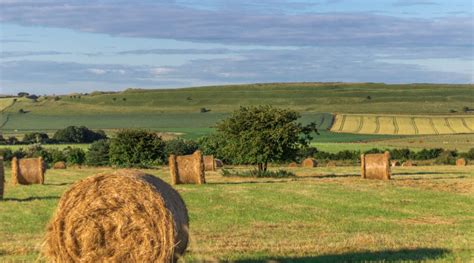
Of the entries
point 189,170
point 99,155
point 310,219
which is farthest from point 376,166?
point 99,155

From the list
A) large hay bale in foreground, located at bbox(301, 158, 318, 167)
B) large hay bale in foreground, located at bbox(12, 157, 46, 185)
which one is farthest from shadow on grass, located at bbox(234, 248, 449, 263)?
large hay bale in foreground, located at bbox(301, 158, 318, 167)

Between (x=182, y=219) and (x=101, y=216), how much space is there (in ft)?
3.81

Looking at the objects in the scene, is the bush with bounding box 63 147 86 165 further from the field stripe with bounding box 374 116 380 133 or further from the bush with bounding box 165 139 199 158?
the field stripe with bounding box 374 116 380 133

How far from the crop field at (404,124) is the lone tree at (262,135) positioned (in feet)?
173

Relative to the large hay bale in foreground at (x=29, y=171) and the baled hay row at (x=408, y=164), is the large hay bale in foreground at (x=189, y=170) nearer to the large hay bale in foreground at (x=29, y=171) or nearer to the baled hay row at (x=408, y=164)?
the large hay bale in foreground at (x=29, y=171)

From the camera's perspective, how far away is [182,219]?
11961mm

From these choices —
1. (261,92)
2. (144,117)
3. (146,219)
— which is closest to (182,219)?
(146,219)

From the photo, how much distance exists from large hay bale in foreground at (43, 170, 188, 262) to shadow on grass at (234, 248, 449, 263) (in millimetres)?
1843

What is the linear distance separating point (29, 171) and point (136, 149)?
1235cm

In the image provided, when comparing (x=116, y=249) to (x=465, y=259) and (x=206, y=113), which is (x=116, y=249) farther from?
(x=206, y=113)

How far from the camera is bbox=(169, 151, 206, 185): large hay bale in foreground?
30.8m

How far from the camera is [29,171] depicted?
32031mm

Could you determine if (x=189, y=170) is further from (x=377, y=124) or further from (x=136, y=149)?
(x=377, y=124)

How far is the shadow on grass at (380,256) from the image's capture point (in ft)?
42.2
